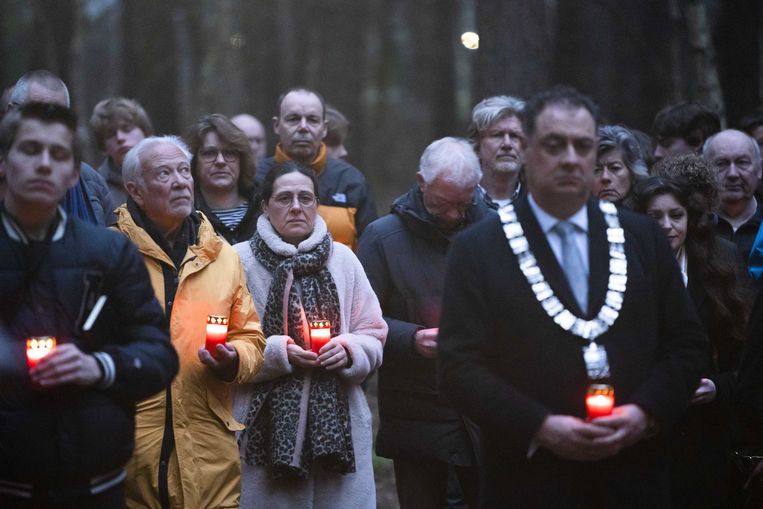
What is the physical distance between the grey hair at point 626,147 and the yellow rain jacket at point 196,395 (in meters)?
2.65

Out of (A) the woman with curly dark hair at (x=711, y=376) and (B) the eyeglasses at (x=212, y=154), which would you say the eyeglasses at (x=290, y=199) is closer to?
(B) the eyeglasses at (x=212, y=154)

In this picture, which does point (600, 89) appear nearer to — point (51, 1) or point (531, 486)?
point (51, 1)

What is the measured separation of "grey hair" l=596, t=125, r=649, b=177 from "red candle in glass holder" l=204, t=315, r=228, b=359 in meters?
2.90

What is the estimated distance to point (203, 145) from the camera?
7.84 m

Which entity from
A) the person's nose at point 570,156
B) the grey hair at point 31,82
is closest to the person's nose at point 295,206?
the grey hair at point 31,82

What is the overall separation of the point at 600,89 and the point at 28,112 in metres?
9.60

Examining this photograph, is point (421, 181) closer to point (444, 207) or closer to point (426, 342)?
point (444, 207)

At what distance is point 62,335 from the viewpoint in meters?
4.62

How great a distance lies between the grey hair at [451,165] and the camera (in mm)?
7066

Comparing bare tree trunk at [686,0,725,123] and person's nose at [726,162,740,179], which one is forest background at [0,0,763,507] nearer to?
bare tree trunk at [686,0,725,123]

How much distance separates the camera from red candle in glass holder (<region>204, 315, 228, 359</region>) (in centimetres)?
584

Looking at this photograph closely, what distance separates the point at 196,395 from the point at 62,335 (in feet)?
4.98

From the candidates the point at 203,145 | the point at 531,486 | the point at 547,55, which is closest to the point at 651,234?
the point at 531,486

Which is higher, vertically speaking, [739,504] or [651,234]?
[651,234]
